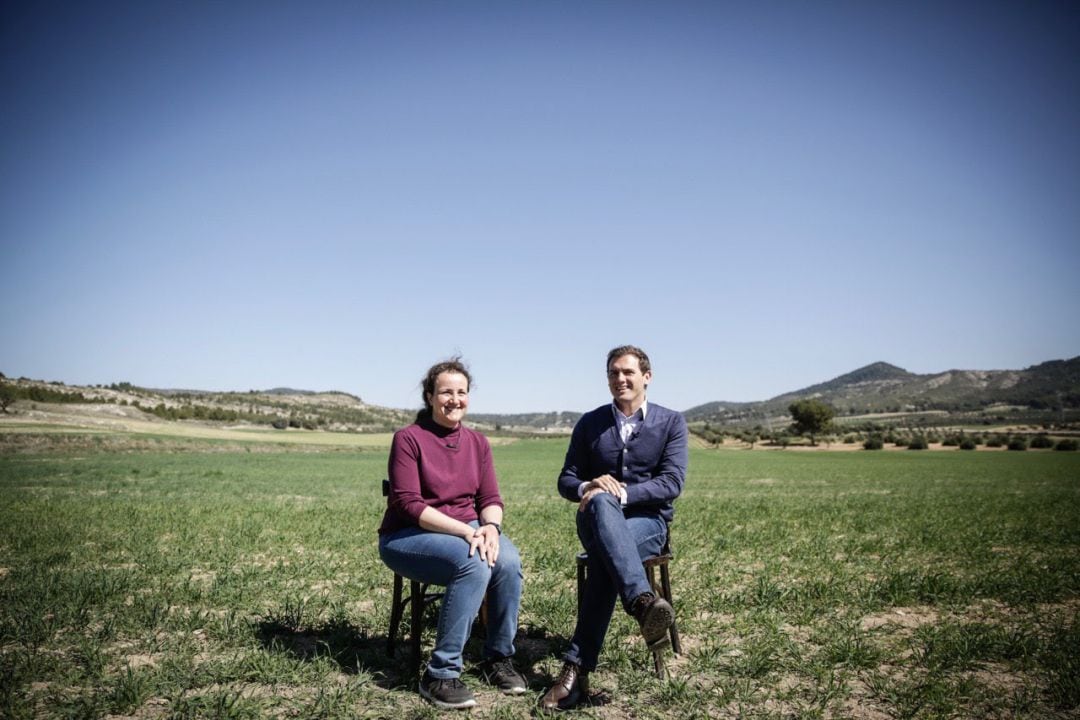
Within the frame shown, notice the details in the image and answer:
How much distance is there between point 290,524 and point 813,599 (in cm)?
989

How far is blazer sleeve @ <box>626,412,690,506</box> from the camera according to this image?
14.7 feet

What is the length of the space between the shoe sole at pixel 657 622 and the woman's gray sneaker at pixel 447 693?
4.38ft

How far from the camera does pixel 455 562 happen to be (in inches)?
153

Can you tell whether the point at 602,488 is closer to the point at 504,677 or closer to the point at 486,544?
the point at 486,544

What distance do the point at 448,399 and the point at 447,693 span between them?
2.19 metres

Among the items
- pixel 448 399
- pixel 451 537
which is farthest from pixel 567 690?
pixel 448 399

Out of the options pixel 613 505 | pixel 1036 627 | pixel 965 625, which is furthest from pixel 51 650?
pixel 1036 627

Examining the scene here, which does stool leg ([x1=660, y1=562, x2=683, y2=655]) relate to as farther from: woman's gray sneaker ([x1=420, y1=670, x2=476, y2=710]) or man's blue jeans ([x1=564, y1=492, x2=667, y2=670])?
woman's gray sneaker ([x1=420, y1=670, x2=476, y2=710])

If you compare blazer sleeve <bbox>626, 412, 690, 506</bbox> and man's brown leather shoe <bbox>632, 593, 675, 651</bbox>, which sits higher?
blazer sleeve <bbox>626, 412, 690, 506</bbox>

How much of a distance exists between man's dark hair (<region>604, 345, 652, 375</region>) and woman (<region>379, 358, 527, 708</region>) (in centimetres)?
141

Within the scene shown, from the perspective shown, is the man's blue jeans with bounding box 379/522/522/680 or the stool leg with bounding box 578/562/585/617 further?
the stool leg with bounding box 578/562/585/617

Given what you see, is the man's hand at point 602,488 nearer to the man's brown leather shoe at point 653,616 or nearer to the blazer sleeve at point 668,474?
the blazer sleeve at point 668,474

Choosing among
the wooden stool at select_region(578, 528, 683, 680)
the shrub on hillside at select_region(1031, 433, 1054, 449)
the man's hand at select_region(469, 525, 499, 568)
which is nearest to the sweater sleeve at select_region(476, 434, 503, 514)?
the man's hand at select_region(469, 525, 499, 568)

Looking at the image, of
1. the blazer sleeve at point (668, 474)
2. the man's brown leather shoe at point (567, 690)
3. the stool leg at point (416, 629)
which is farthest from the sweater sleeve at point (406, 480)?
the blazer sleeve at point (668, 474)
